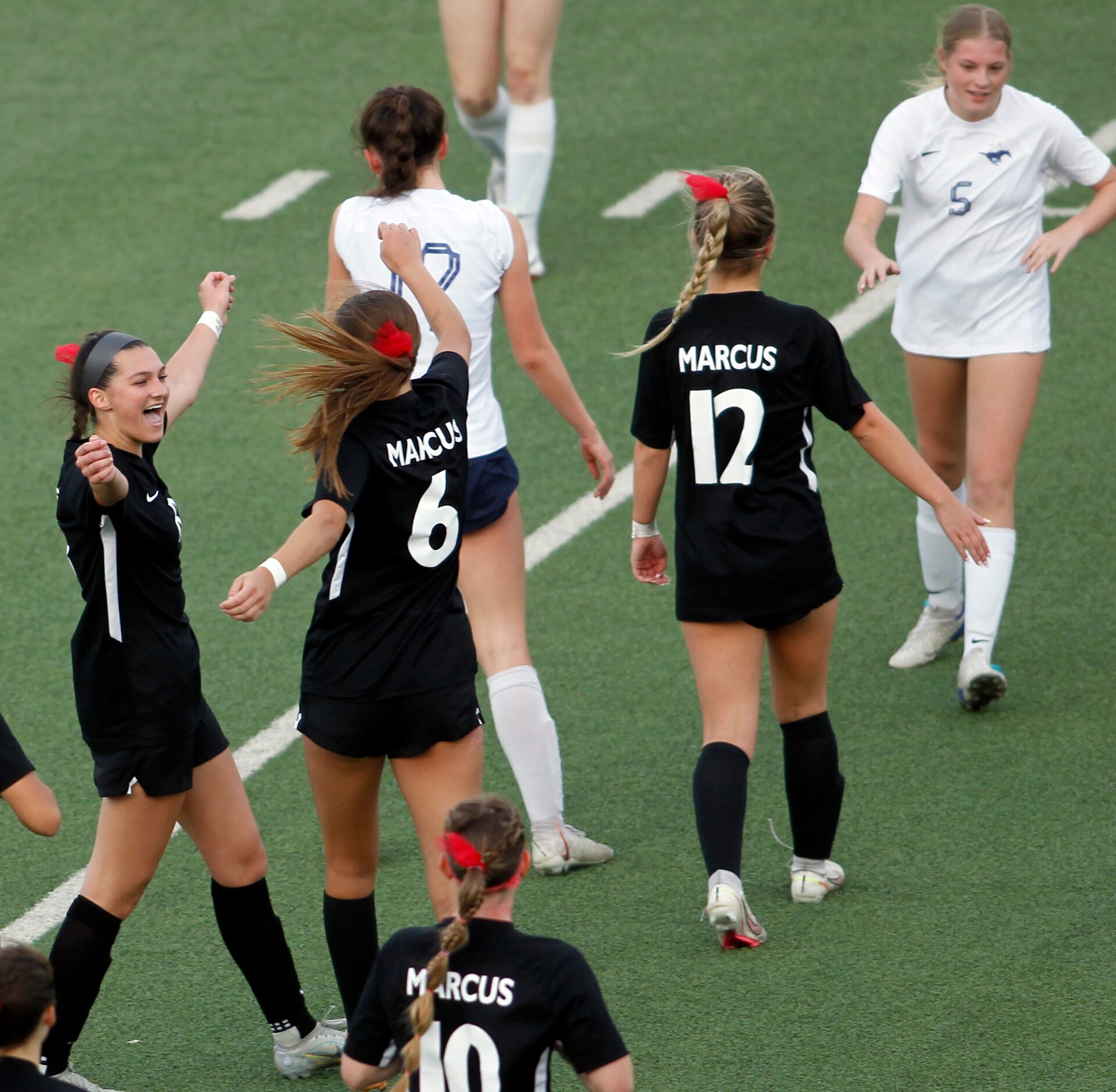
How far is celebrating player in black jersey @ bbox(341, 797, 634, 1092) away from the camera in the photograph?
9.64 feet

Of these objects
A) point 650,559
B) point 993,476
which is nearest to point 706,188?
point 650,559

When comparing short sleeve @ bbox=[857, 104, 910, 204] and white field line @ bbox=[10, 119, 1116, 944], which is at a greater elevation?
short sleeve @ bbox=[857, 104, 910, 204]

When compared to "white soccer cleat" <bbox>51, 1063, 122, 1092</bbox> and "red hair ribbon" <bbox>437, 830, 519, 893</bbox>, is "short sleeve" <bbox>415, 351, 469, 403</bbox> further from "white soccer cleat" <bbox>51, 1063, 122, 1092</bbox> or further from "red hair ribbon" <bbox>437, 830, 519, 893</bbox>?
"white soccer cleat" <bbox>51, 1063, 122, 1092</bbox>

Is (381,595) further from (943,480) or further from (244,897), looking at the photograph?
(943,480)

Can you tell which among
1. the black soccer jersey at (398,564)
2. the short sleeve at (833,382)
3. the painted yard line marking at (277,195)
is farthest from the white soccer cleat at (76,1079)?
the painted yard line marking at (277,195)

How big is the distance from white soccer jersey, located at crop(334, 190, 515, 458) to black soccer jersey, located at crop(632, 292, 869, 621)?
595 mm

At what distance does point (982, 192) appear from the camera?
587 centimetres

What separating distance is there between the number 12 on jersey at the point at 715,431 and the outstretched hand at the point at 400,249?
0.76 meters

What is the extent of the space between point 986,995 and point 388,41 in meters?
9.58

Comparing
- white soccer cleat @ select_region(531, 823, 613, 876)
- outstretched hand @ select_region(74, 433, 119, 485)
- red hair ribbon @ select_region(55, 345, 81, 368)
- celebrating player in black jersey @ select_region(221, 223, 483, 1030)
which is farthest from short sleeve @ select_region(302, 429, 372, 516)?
white soccer cleat @ select_region(531, 823, 613, 876)

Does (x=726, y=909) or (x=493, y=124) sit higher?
(x=493, y=124)

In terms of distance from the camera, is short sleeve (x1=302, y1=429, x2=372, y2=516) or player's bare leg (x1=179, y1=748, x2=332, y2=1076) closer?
short sleeve (x1=302, y1=429, x2=372, y2=516)

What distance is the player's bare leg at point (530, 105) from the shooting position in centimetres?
866

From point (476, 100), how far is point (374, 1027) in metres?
6.62
